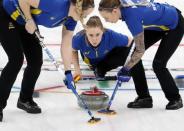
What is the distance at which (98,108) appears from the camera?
119 inches

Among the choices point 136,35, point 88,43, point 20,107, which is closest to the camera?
point 136,35

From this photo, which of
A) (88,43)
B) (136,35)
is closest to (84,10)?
(136,35)

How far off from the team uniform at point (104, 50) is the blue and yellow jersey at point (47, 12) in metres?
0.87

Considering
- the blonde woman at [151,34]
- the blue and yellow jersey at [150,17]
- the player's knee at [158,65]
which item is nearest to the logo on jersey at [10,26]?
the blonde woman at [151,34]

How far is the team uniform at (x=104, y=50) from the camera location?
11.7 ft

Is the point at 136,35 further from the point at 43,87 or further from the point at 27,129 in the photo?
the point at 43,87

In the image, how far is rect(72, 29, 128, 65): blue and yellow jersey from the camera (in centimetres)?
357

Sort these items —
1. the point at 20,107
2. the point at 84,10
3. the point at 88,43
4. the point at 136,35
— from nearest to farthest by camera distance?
the point at 84,10, the point at 136,35, the point at 20,107, the point at 88,43

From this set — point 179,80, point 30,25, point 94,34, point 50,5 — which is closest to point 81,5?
point 50,5

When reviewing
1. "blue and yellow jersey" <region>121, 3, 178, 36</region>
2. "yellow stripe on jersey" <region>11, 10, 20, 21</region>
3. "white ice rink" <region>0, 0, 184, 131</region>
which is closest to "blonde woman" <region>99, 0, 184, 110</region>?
"blue and yellow jersey" <region>121, 3, 178, 36</region>

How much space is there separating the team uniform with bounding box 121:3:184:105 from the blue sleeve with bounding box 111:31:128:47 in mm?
628

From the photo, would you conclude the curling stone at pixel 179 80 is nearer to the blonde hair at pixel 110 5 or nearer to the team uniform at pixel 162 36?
the team uniform at pixel 162 36

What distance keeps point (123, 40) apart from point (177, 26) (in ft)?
2.69

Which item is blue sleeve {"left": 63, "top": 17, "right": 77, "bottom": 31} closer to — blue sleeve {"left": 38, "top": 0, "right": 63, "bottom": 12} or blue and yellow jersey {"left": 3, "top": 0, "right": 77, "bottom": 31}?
blue and yellow jersey {"left": 3, "top": 0, "right": 77, "bottom": 31}
